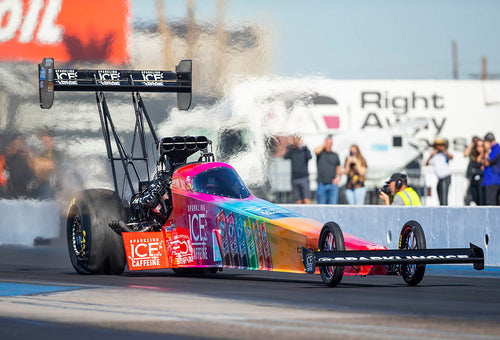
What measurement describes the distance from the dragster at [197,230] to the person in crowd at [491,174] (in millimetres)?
8497

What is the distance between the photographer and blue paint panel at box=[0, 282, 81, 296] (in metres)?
12.3

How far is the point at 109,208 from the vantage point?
15.2 m

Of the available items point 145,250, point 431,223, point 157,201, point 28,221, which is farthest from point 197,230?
point 28,221

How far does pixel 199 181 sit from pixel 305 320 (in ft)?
16.5

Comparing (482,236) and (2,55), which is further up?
(2,55)

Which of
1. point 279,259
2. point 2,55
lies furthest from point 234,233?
point 2,55

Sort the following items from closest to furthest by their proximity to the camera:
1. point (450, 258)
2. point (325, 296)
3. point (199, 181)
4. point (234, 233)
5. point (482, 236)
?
point (325, 296) < point (450, 258) < point (234, 233) < point (199, 181) < point (482, 236)

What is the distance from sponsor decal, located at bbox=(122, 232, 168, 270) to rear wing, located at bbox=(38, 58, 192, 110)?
2498 millimetres

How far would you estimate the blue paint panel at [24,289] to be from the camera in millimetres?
12340

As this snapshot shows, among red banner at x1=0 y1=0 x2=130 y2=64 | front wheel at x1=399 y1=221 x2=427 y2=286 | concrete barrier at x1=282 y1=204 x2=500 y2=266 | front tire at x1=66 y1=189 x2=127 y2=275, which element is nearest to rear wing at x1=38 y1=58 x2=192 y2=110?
front tire at x1=66 y1=189 x2=127 y2=275

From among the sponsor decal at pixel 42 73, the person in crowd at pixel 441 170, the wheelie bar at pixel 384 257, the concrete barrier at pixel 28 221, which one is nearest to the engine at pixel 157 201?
the sponsor decal at pixel 42 73

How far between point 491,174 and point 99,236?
36.4 feet

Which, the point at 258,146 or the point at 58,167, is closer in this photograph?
the point at 58,167

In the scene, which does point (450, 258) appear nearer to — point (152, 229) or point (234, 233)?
point (234, 233)
